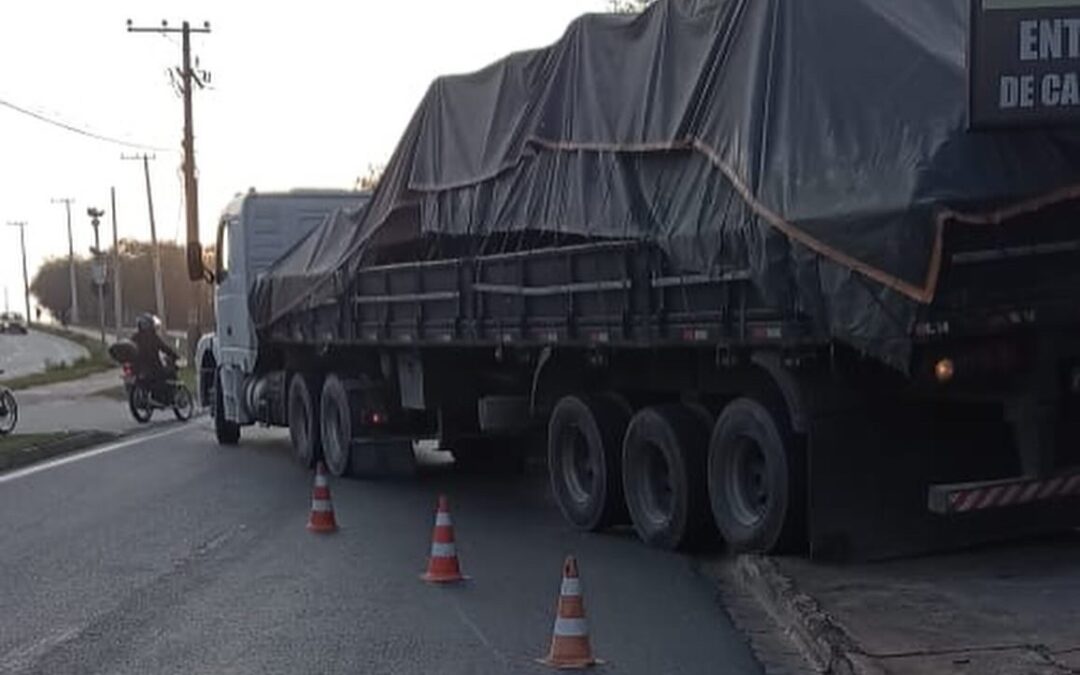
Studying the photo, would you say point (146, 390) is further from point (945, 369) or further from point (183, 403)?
point (945, 369)

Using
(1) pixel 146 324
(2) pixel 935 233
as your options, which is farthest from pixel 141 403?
(2) pixel 935 233

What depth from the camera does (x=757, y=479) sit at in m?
9.77

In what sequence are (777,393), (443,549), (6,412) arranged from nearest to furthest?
1. (777,393)
2. (443,549)
3. (6,412)

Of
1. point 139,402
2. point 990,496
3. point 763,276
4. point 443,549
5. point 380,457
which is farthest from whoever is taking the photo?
point 139,402

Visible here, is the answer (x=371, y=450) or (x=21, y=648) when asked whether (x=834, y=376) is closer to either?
(x=21, y=648)

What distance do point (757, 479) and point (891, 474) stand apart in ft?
3.41

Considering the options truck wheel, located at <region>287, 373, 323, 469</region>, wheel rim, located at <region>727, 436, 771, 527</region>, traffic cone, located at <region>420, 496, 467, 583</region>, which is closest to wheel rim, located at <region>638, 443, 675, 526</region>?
wheel rim, located at <region>727, 436, 771, 527</region>

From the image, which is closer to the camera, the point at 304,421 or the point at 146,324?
the point at 304,421

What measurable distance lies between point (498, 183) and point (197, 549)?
149 inches

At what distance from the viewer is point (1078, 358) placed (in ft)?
27.2

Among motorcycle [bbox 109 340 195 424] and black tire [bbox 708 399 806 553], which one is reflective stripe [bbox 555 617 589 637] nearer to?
black tire [bbox 708 399 806 553]

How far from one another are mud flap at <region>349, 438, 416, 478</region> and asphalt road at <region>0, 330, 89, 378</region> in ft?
126

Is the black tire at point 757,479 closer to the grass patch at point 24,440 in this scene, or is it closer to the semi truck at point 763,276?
the semi truck at point 763,276

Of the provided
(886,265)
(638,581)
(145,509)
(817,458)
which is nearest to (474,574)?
(638,581)
